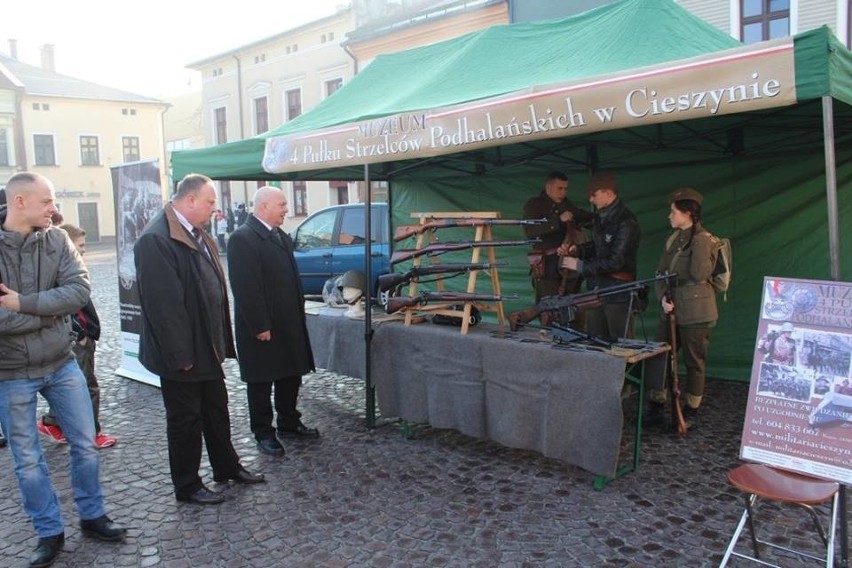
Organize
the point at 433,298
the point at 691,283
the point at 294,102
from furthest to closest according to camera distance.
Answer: the point at 294,102 → the point at 433,298 → the point at 691,283

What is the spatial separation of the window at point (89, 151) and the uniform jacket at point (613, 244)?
38.7m

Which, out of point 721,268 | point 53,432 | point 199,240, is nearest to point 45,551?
point 199,240

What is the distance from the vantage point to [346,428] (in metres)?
4.92

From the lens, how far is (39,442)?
305 cm

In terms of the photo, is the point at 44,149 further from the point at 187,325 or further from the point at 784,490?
the point at 784,490

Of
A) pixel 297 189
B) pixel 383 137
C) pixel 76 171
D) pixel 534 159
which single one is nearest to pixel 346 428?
pixel 383 137

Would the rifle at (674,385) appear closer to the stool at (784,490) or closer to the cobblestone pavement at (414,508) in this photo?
the cobblestone pavement at (414,508)

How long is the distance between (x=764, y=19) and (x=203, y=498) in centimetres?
1242

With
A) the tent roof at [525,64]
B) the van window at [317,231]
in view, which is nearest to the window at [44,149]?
the van window at [317,231]

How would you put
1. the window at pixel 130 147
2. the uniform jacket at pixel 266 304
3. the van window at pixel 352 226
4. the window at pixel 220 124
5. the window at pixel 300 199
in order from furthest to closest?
the window at pixel 130 147 → the window at pixel 220 124 → the window at pixel 300 199 → the van window at pixel 352 226 → the uniform jacket at pixel 266 304

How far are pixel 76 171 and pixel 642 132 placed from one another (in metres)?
38.4

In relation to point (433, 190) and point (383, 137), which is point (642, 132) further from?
point (433, 190)

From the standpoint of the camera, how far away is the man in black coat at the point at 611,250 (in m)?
4.41

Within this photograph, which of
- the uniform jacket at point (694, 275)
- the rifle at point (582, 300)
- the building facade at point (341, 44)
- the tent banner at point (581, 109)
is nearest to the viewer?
the tent banner at point (581, 109)
